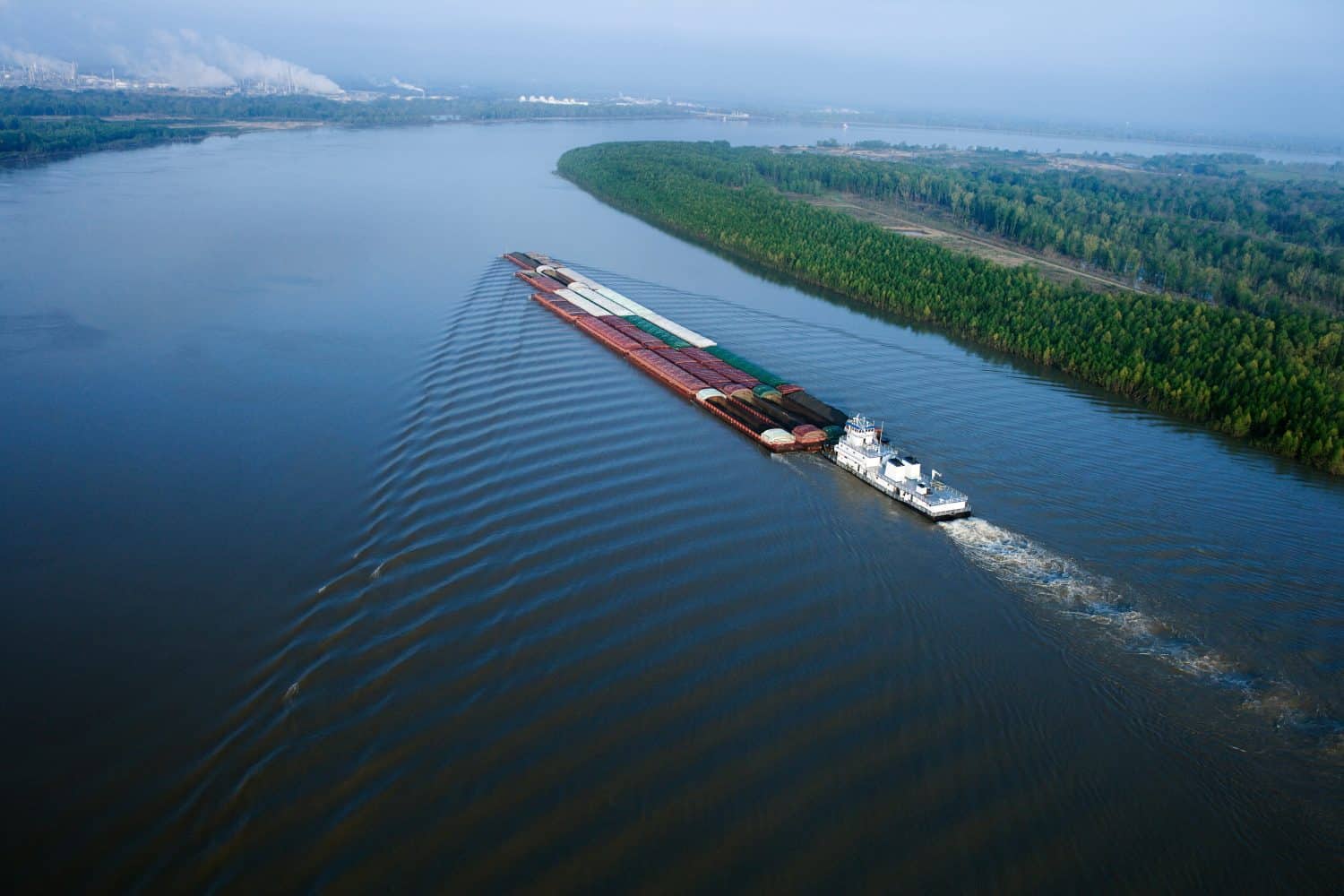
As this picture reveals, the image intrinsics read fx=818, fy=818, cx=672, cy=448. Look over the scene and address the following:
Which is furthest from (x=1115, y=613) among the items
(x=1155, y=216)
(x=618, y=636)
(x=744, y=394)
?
(x=1155, y=216)

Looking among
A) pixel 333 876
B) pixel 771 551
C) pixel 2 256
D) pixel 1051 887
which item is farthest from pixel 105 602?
pixel 2 256

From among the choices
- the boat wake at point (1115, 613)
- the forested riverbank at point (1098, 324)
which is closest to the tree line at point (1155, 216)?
the forested riverbank at point (1098, 324)

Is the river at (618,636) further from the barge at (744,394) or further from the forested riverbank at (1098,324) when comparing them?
the forested riverbank at (1098,324)

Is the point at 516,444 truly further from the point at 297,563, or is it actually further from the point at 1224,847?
the point at 1224,847

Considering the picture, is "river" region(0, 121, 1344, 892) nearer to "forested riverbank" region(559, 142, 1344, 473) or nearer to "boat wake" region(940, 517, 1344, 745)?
"boat wake" region(940, 517, 1344, 745)

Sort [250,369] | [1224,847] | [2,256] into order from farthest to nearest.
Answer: [2,256]
[250,369]
[1224,847]

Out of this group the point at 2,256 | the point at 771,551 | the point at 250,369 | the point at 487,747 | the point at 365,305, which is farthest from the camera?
the point at 2,256

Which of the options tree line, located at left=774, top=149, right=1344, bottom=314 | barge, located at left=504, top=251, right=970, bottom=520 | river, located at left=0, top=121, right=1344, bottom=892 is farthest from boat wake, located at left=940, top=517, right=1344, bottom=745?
tree line, located at left=774, top=149, right=1344, bottom=314

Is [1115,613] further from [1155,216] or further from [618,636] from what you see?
[1155,216]
